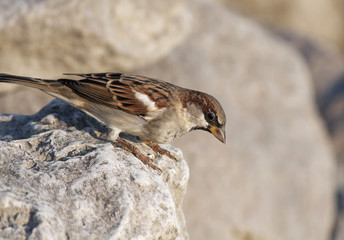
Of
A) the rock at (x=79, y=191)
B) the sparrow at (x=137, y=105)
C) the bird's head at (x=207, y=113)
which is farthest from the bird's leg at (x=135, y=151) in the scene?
the bird's head at (x=207, y=113)

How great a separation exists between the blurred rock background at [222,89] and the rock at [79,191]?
3614mm

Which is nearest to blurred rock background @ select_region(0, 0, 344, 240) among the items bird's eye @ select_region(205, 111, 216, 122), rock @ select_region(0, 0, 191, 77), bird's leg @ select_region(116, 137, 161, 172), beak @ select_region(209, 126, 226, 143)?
rock @ select_region(0, 0, 191, 77)

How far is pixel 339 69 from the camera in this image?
46.7 ft

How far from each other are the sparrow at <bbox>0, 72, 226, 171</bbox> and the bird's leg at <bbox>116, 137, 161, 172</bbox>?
0.01 metres

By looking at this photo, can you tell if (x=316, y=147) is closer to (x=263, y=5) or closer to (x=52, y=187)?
(x=52, y=187)

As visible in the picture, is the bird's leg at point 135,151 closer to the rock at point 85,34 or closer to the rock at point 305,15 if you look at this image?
the rock at point 85,34

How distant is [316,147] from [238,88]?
2.16 m

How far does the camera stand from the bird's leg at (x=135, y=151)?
4508 mm

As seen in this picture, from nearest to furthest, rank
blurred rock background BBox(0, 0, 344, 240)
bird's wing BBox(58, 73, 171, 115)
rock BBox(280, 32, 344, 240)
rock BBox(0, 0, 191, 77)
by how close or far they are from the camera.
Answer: bird's wing BBox(58, 73, 171, 115) → rock BBox(0, 0, 191, 77) → blurred rock background BBox(0, 0, 344, 240) → rock BBox(280, 32, 344, 240)

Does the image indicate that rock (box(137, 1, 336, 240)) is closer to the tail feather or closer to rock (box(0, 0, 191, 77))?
rock (box(0, 0, 191, 77))

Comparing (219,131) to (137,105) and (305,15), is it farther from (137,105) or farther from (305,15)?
(305,15)

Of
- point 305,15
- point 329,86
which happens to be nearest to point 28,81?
point 329,86

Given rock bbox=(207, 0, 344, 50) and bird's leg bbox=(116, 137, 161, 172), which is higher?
bird's leg bbox=(116, 137, 161, 172)

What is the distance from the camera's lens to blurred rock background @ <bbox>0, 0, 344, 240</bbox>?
808cm
